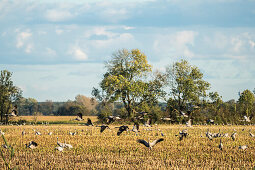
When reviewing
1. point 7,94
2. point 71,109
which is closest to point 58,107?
point 71,109

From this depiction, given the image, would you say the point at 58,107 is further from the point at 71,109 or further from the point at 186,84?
the point at 186,84

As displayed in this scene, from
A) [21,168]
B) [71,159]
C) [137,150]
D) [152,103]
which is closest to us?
[21,168]

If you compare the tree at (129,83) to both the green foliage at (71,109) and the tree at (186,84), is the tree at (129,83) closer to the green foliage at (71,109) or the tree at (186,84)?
the tree at (186,84)

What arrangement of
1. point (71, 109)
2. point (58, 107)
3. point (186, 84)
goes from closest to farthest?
point (186, 84) < point (71, 109) < point (58, 107)

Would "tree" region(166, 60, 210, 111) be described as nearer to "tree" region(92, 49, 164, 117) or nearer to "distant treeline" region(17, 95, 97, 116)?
"tree" region(92, 49, 164, 117)

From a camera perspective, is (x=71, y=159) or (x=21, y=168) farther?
(x=71, y=159)

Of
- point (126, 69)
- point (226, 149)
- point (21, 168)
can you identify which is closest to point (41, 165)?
point (21, 168)

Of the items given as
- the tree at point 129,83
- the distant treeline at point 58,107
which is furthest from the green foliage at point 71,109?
the tree at point 129,83

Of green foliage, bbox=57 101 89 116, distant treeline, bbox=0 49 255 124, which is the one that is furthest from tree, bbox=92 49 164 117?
green foliage, bbox=57 101 89 116

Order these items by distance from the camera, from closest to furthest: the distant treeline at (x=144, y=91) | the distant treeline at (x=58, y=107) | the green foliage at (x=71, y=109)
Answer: the distant treeline at (x=144, y=91)
the green foliage at (x=71, y=109)
the distant treeline at (x=58, y=107)

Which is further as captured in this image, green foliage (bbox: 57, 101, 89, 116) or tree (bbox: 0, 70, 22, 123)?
green foliage (bbox: 57, 101, 89, 116)

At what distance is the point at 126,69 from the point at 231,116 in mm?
22039

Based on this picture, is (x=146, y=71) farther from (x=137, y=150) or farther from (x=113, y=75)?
(x=137, y=150)

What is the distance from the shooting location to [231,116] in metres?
45.6
